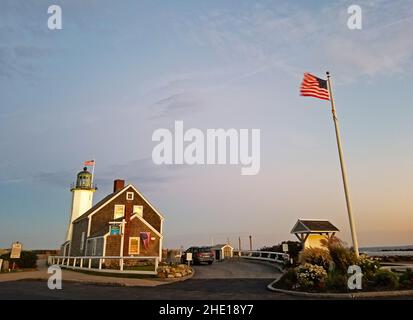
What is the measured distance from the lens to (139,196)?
36.3 m

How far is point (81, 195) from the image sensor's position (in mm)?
43281

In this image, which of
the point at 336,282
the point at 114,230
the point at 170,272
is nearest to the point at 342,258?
the point at 336,282

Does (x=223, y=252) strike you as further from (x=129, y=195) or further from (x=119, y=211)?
(x=119, y=211)

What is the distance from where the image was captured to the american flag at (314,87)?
17375 mm

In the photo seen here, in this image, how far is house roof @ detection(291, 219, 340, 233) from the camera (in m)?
26.7

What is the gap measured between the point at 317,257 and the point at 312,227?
503 inches

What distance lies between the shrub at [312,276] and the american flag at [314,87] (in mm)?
8546

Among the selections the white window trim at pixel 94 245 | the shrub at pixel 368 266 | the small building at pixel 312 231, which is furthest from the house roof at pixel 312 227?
the white window trim at pixel 94 245

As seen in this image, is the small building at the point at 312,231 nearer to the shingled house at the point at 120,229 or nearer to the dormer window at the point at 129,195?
the shingled house at the point at 120,229

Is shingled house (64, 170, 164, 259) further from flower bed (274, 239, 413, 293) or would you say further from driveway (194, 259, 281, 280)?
flower bed (274, 239, 413, 293)
